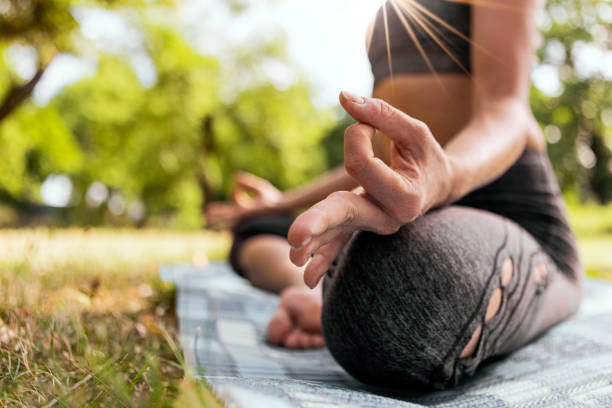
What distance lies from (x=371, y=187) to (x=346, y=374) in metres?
0.55

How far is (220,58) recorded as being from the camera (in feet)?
39.9

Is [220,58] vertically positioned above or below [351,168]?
above

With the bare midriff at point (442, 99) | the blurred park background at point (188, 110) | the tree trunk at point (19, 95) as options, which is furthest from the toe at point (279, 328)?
the tree trunk at point (19, 95)

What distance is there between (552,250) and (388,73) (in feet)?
2.43

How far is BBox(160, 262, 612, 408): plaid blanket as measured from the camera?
642mm

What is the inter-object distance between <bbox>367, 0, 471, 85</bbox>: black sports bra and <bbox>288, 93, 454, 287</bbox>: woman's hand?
260mm

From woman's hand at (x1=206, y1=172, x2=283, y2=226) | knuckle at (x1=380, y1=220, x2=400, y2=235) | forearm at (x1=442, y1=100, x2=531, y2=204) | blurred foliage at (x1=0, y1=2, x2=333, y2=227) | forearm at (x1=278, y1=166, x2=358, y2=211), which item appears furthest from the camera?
blurred foliage at (x1=0, y1=2, x2=333, y2=227)

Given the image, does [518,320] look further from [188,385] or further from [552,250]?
[188,385]

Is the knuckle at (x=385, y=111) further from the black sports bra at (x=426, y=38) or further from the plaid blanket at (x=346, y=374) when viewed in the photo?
the plaid blanket at (x=346, y=374)

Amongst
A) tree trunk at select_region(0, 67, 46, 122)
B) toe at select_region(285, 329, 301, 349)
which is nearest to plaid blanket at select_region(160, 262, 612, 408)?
toe at select_region(285, 329, 301, 349)

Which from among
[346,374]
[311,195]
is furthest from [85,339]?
[311,195]

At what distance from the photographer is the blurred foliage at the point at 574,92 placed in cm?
1302

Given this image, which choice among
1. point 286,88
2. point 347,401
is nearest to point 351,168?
point 347,401

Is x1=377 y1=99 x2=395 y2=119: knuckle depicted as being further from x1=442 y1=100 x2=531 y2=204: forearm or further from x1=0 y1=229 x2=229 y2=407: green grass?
x1=0 y1=229 x2=229 y2=407: green grass
